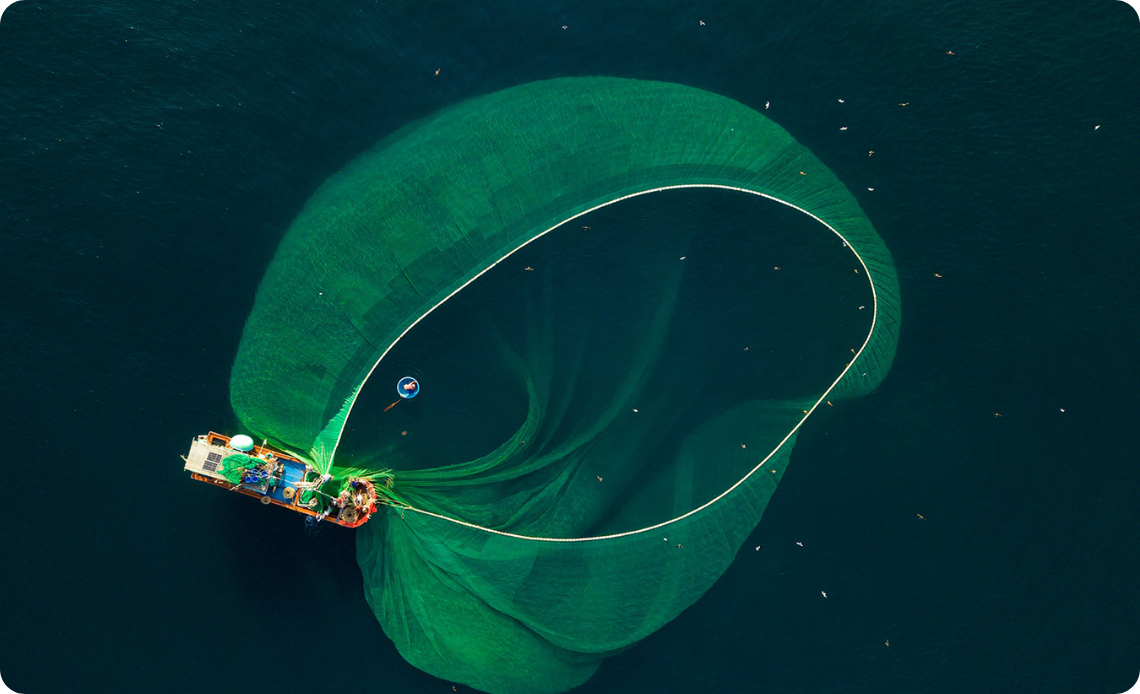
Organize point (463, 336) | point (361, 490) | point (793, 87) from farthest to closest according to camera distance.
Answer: point (793, 87), point (463, 336), point (361, 490)

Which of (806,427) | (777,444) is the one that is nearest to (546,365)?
(777,444)

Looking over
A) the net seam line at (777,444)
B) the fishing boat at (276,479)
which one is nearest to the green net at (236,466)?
the fishing boat at (276,479)

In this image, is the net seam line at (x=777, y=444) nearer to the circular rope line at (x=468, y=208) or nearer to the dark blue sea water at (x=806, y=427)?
the circular rope line at (x=468, y=208)

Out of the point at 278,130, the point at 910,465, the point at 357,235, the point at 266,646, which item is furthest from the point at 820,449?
the point at 278,130

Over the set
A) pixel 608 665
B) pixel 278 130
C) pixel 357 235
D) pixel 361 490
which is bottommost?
pixel 608 665

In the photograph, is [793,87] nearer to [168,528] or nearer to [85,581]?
[168,528]

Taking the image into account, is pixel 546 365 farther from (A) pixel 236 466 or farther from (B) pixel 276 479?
(A) pixel 236 466

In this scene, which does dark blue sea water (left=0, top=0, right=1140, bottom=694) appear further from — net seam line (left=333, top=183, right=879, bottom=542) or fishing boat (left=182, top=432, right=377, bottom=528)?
fishing boat (left=182, top=432, right=377, bottom=528)

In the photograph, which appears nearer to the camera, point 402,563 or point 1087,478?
point 402,563
